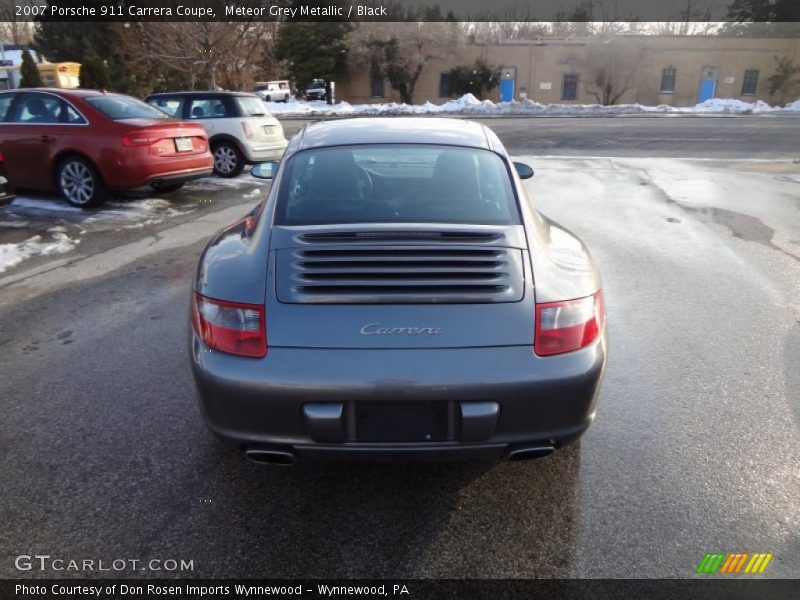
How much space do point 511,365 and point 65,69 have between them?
34.7 meters

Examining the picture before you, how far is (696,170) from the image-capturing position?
41.6ft

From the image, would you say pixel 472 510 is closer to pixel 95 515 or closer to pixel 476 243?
pixel 476 243

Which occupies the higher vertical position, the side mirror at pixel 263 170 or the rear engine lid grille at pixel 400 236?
the side mirror at pixel 263 170

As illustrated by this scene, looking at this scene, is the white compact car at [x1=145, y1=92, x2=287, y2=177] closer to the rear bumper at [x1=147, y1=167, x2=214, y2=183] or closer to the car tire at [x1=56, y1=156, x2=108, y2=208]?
the rear bumper at [x1=147, y1=167, x2=214, y2=183]

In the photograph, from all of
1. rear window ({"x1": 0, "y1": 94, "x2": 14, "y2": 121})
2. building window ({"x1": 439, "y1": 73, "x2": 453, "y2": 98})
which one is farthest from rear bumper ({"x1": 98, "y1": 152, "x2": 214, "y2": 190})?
building window ({"x1": 439, "y1": 73, "x2": 453, "y2": 98})

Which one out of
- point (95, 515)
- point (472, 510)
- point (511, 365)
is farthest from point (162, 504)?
point (511, 365)

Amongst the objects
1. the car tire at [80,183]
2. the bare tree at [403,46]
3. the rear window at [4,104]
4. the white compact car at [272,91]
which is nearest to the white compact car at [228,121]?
the rear window at [4,104]

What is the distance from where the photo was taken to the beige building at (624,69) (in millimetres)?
44656

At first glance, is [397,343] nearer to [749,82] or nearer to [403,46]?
[403,46]

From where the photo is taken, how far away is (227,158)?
37.4ft

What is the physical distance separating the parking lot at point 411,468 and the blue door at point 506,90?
43963 mm

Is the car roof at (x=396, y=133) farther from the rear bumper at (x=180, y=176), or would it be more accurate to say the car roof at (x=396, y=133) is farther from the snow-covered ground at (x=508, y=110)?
the snow-covered ground at (x=508, y=110)

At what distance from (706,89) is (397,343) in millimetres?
52676

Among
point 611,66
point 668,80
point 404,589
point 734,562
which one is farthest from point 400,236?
point 668,80
